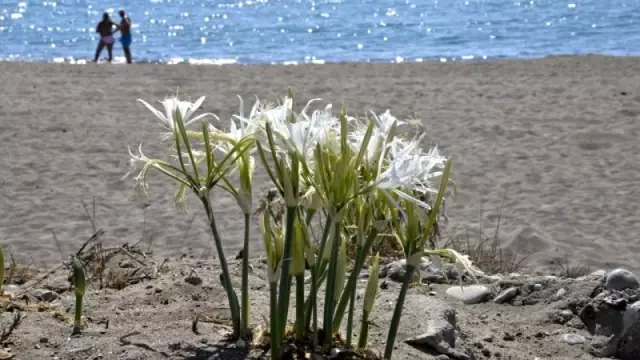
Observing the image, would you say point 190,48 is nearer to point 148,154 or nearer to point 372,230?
point 148,154

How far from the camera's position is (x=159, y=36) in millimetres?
35219

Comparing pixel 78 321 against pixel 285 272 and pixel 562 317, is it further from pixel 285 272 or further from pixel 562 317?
pixel 562 317

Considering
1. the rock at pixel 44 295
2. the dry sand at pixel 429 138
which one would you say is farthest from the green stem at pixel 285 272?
the dry sand at pixel 429 138

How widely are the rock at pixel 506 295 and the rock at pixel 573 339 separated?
459mm

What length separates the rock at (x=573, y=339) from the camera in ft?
13.4

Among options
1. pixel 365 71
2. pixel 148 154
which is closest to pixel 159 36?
pixel 365 71

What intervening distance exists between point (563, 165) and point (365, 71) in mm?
7417

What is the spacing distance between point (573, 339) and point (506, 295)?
514 mm

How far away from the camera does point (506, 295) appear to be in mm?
4570

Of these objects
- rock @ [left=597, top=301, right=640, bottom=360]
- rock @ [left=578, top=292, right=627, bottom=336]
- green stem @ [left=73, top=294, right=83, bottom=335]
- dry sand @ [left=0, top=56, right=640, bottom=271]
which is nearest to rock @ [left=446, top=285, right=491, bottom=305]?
rock @ [left=578, top=292, right=627, bottom=336]

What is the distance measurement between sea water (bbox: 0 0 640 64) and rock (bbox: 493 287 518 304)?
19.2 m

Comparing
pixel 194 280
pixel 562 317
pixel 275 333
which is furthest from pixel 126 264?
pixel 275 333

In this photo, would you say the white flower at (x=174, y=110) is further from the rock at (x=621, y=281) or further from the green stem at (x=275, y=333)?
the rock at (x=621, y=281)

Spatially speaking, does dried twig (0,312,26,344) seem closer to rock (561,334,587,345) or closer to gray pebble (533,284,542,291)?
rock (561,334,587,345)
